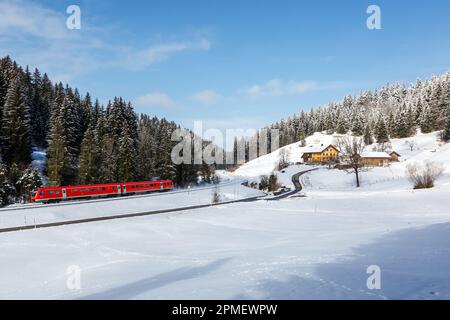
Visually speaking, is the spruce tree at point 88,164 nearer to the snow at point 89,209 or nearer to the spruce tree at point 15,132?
the spruce tree at point 15,132

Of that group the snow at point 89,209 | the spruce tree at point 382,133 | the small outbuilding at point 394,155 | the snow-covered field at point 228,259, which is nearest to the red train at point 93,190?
the snow at point 89,209

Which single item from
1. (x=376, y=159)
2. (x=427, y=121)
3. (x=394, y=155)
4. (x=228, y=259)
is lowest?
(x=228, y=259)

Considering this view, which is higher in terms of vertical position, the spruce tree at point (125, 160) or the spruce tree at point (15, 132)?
the spruce tree at point (15, 132)

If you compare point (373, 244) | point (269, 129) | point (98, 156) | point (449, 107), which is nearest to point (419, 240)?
point (373, 244)

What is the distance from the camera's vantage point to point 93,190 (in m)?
39.2

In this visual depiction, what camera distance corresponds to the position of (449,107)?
91.3 meters

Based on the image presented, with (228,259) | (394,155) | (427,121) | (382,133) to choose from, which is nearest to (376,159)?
(394,155)

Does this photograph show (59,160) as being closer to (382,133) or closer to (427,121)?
(382,133)

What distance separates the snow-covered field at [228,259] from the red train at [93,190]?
14.7 meters

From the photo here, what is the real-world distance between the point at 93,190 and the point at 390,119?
366 ft

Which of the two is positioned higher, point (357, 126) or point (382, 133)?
point (357, 126)

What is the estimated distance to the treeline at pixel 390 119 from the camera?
107812 millimetres

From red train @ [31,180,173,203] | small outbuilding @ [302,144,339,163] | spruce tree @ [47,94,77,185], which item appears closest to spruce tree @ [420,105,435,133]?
small outbuilding @ [302,144,339,163]

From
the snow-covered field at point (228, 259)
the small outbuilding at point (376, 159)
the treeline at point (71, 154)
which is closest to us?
the snow-covered field at point (228, 259)
